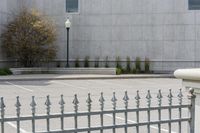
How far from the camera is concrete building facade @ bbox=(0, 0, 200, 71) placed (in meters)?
31.5

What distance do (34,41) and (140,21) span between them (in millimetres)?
8313

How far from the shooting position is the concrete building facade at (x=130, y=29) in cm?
3147

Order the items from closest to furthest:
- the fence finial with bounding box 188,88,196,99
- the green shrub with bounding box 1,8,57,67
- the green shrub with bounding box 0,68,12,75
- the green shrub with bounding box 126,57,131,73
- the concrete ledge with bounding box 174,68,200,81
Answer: the concrete ledge with bounding box 174,68,200,81, the fence finial with bounding box 188,88,196,99, the green shrub with bounding box 0,68,12,75, the green shrub with bounding box 1,8,57,67, the green shrub with bounding box 126,57,131,73

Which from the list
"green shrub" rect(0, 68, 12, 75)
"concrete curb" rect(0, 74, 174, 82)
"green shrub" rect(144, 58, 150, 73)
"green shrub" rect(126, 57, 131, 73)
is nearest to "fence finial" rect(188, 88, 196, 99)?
"concrete curb" rect(0, 74, 174, 82)

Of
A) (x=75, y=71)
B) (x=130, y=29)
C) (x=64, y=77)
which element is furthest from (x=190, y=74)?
(x=130, y=29)

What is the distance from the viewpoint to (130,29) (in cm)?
3212

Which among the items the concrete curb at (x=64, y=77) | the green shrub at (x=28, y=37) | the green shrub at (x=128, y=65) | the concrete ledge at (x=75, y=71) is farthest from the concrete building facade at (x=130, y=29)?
the concrete curb at (x=64, y=77)

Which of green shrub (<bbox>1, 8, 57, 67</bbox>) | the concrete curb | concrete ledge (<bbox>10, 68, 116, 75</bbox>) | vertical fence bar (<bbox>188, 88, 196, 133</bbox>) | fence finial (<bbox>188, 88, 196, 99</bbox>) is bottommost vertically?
the concrete curb

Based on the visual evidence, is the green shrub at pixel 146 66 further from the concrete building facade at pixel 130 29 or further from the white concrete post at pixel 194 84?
the white concrete post at pixel 194 84

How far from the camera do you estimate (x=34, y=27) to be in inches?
1168

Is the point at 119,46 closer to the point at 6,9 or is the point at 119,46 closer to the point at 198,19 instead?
the point at 198,19

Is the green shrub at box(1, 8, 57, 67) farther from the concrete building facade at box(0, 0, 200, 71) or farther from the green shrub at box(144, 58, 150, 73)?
the green shrub at box(144, 58, 150, 73)

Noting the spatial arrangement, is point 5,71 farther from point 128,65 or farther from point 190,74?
point 190,74

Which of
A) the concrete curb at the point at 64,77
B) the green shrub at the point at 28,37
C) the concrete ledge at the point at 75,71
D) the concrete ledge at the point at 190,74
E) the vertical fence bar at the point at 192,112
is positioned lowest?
the concrete curb at the point at 64,77
